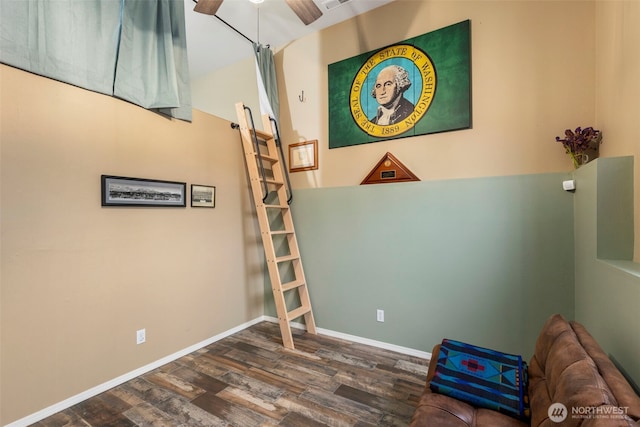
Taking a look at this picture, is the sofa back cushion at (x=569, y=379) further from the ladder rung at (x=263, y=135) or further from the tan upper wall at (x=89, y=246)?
the ladder rung at (x=263, y=135)

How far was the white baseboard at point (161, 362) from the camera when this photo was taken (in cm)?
185

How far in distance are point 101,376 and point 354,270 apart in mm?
2238

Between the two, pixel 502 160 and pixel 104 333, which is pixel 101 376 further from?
pixel 502 160

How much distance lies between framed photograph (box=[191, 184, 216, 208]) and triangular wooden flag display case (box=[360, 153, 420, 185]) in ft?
5.17

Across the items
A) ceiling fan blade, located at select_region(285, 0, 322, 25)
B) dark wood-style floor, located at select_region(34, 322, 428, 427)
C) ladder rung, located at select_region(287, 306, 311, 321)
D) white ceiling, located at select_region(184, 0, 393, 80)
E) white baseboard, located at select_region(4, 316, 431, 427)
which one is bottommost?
dark wood-style floor, located at select_region(34, 322, 428, 427)

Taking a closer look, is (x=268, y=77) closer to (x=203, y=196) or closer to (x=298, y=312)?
(x=203, y=196)

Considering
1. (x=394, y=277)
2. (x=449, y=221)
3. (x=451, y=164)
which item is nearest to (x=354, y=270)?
(x=394, y=277)

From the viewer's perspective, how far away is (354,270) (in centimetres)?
295

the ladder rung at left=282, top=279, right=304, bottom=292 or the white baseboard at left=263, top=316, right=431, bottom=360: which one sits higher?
the ladder rung at left=282, top=279, right=304, bottom=292

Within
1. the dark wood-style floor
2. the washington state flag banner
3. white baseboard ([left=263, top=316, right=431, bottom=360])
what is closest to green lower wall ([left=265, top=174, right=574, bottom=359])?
white baseboard ([left=263, top=316, right=431, bottom=360])

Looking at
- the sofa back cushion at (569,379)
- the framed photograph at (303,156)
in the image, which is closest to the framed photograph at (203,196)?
the framed photograph at (303,156)

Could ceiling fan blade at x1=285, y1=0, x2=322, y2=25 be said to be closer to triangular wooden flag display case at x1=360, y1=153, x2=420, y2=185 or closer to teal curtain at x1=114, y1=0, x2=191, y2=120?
teal curtain at x1=114, y1=0, x2=191, y2=120

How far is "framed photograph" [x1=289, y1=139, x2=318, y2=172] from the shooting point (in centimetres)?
321

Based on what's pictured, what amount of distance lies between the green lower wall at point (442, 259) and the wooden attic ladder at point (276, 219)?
0.55 ft
